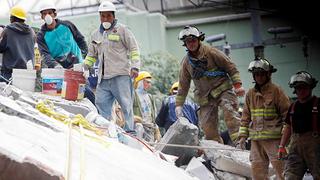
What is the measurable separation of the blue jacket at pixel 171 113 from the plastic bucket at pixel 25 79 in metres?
2.67

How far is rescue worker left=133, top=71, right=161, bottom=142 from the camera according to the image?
8688mm

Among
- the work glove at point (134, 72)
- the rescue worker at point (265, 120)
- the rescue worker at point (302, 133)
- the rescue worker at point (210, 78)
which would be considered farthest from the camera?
the rescue worker at point (210, 78)

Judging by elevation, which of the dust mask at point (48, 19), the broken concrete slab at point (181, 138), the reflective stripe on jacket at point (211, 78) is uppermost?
the dust mask at point (48, 19)

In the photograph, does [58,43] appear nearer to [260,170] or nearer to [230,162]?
[230,162]

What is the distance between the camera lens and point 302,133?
21.0 feet

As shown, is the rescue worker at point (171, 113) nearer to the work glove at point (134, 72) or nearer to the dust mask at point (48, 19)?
the work glove at point (134, 72)

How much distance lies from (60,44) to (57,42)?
49 mm

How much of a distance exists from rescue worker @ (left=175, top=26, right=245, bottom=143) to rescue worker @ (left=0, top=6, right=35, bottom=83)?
2.07 meters

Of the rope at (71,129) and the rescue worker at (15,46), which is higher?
the rescue worker at (15,46)

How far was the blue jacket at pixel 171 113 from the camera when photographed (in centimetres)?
895

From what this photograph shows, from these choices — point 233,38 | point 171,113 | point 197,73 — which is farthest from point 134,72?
point 233,38

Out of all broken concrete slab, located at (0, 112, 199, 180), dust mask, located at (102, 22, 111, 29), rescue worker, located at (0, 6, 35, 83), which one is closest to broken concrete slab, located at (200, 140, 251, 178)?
dust mask, located at (102, 22, 111, 29)

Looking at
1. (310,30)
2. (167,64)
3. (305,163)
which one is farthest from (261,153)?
(310,30)

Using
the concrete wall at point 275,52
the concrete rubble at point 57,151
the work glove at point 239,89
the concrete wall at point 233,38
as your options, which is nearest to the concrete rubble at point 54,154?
the concrete rubble at point 57,151
